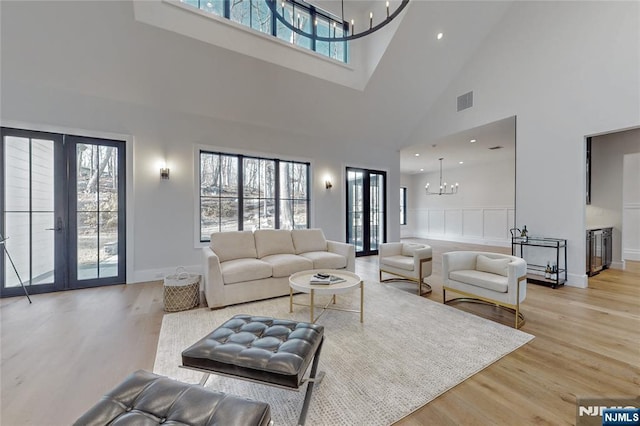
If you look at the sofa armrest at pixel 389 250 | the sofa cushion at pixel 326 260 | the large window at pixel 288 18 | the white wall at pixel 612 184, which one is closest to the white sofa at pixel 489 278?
the sofa armrest at pixel 389 250

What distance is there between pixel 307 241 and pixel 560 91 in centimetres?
488

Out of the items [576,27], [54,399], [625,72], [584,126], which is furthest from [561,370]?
[576,27]

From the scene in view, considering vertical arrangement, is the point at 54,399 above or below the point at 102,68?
below

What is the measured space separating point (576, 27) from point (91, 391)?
7389 mm

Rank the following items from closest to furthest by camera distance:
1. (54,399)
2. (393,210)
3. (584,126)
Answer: (54,399)
(584,126)
(393,210)

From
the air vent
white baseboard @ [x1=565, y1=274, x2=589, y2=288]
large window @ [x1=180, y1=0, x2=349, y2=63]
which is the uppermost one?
large window @ [x1=180, y1=0, x2=349, y2=63]

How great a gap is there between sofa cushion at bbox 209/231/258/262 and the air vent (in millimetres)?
5222

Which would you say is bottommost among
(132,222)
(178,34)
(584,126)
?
(132,222)

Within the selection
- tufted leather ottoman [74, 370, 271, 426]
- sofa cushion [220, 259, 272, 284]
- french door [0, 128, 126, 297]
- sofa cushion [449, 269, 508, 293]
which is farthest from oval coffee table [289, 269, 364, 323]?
french door [0, 128, 126, 297]

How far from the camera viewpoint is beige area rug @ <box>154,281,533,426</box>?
170cm

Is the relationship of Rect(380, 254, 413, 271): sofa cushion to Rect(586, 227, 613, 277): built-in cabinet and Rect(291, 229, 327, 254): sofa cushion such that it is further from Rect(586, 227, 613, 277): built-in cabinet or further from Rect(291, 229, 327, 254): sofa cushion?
Rect(586, 227, 613, 277): built-in cabinet

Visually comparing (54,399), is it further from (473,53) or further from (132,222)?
(473,53)

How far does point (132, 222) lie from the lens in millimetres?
4473

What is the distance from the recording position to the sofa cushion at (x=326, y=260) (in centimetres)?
406
